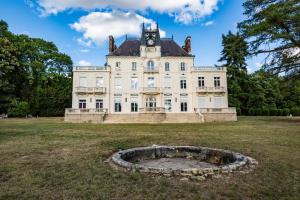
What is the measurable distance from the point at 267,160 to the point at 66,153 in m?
6.23

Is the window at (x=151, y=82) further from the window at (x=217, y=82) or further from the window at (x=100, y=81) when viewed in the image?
the window at (x=217, y=82)

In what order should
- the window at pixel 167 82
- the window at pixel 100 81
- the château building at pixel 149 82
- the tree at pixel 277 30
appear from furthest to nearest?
the window at pixel 167 82, the window at pixel 100 81, the château building at pixel 149 82, the tree at pixel 277 30

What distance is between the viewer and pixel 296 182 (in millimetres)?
4996

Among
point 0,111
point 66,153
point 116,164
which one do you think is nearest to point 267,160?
point 116,164

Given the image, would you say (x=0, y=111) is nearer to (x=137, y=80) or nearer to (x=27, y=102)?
(x=27, y=102)

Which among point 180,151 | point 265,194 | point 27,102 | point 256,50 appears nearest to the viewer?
point 265,194

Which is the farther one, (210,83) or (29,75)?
(29,75)

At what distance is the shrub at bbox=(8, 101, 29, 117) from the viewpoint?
3566 centimetres

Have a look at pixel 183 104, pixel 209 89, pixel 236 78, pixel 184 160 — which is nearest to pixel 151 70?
pixel 183 104

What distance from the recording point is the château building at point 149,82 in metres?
34.8

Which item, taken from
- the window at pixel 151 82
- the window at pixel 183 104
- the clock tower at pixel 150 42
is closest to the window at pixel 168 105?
the window at pixel 183 104

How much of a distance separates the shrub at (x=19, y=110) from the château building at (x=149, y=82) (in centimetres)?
817

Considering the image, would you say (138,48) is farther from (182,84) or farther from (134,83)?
(182,84)

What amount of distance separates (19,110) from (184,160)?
115ft
